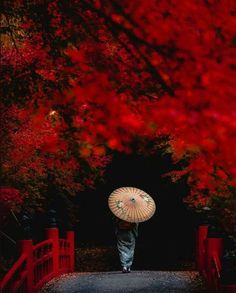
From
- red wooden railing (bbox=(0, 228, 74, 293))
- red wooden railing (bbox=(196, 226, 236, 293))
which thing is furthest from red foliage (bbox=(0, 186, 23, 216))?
red wooden railing (bbox=(196, 226, 236, 293))

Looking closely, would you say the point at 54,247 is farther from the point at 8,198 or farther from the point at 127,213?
the point at 8,198

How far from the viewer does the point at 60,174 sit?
58.5 feet

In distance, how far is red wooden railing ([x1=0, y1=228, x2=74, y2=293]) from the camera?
10658mm

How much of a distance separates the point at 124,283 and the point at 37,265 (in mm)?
2035

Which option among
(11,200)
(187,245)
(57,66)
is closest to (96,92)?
(57,66)

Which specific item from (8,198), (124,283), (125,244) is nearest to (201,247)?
(125,244)

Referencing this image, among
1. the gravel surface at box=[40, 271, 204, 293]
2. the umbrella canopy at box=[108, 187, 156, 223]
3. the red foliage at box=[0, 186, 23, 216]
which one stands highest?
the red foliage at box=[0, 186, 23, 216]

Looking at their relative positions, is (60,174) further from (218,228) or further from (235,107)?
(235,107)

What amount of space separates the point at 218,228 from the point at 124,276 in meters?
3.26

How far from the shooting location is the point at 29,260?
461 inches

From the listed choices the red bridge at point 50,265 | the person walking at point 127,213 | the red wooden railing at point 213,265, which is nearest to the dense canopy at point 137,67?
the red wooden railing at point 213,265

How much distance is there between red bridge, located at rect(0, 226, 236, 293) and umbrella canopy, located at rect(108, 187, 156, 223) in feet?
5.01

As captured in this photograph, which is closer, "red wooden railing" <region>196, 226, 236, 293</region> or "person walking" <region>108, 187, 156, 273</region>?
"red wooden railing" <region>196, 226, 236, 293</region>

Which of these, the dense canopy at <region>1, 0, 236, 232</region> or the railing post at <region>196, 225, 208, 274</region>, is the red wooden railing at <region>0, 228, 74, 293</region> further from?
the railing post at <region>196, 225, 208, 274</region>
